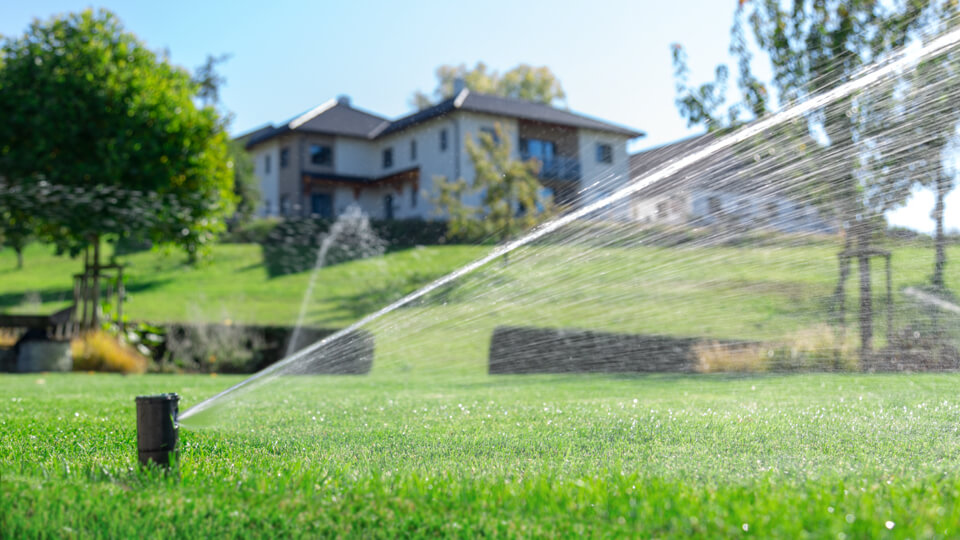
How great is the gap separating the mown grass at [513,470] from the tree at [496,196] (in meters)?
16.8

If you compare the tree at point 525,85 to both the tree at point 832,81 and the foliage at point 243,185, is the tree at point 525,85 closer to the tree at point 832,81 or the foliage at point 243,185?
the foliage at point 243,185

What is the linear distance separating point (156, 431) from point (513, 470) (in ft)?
4.62

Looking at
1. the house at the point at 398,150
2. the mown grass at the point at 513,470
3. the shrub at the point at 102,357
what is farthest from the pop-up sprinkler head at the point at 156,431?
the house at the point at 398,150

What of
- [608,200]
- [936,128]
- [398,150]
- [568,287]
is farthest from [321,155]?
[608,200]

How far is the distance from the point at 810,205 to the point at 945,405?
565cm

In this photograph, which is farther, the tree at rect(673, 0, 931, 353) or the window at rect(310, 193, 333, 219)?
the window at rect(310, 193, 333, 219)

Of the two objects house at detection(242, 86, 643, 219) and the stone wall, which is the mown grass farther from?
house at detection(242, 86, 643, 219)

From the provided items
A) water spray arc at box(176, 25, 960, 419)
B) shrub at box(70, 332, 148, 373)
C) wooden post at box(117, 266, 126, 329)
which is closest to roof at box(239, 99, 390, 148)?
wooden post at box(117, 266, 126, 329)

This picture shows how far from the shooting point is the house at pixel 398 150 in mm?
32875

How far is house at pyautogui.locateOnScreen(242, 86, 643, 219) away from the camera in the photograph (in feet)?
108

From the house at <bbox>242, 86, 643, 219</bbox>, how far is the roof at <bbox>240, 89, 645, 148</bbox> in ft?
0.16

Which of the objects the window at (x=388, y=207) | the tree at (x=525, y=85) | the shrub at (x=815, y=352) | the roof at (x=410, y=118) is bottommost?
the shrub at (x=815, y=352)

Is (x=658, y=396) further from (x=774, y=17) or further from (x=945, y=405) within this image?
(x=774, y=17)

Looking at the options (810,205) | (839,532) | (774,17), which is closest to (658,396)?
(839,532)
